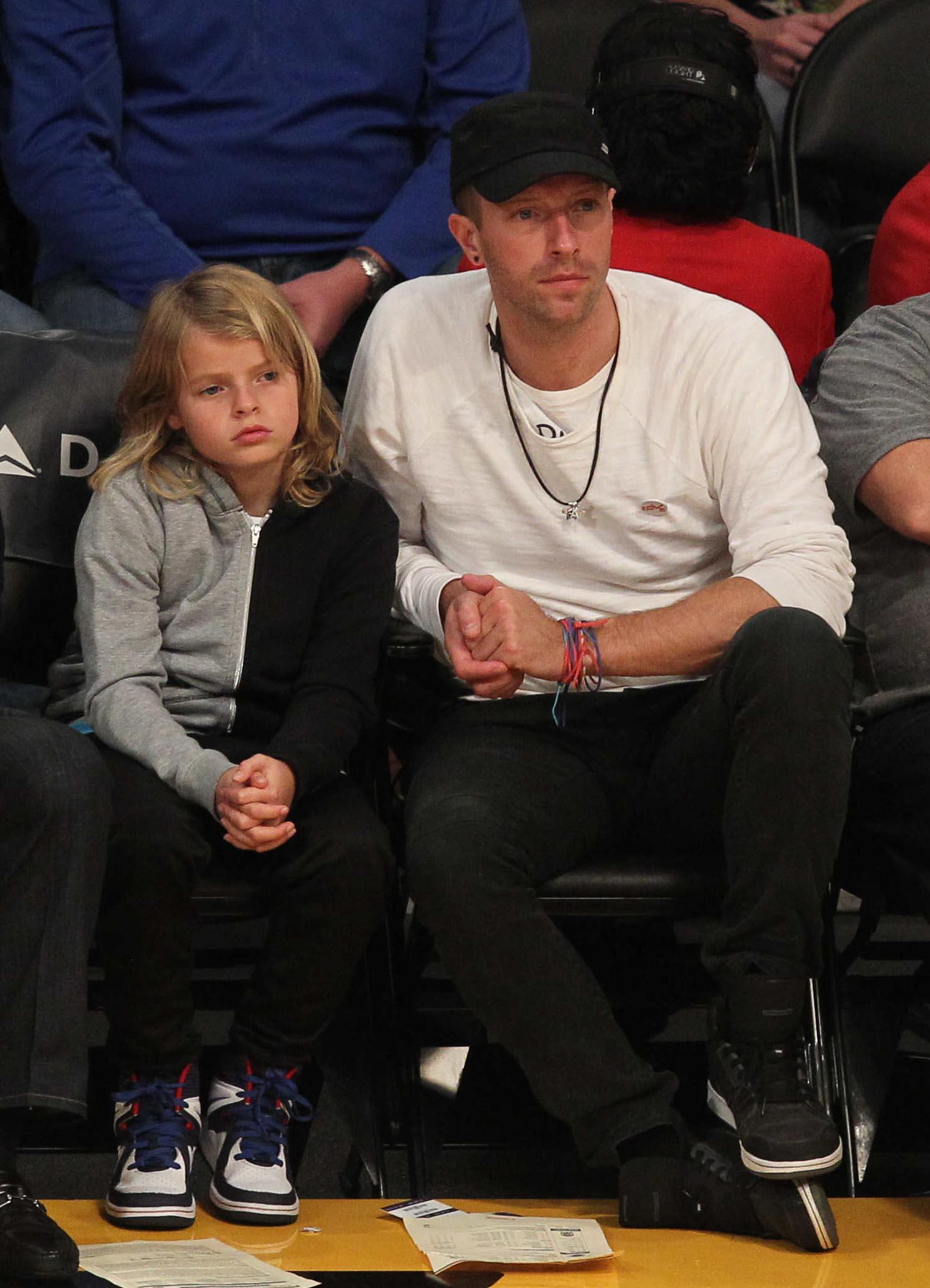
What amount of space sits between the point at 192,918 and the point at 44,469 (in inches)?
32.0

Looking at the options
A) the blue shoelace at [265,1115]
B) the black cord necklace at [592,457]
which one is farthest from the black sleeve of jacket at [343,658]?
the blue shoelace at [265,1115]

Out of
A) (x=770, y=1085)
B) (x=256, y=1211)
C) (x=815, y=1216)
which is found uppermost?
(x=770, y=1085)

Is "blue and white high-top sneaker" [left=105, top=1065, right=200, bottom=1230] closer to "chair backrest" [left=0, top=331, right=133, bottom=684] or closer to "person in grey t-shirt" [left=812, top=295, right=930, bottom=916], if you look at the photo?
"chair backrest" [left=0, top=331, right=133, bottom=684]


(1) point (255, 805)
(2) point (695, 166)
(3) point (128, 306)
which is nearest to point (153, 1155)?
(1) point (255, 805)

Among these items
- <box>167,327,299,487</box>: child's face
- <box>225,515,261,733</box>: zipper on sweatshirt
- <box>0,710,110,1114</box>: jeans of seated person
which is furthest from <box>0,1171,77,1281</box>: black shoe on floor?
<box>167,327,299,487</box>: child's face

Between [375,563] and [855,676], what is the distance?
878 mm

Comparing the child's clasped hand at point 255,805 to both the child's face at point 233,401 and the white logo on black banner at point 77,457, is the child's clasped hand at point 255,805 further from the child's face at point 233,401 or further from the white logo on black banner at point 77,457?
the white logo on black banner at point 77,457

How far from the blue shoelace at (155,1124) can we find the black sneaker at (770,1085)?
67 cm

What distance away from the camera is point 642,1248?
1.90m

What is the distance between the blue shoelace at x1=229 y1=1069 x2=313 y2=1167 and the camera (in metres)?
2.02

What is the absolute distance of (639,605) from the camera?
2.36 m

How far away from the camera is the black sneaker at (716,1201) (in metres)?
1.87

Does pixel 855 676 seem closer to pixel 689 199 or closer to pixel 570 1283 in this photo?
pixel 689 199

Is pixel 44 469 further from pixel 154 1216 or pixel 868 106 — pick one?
pixel 868 106
